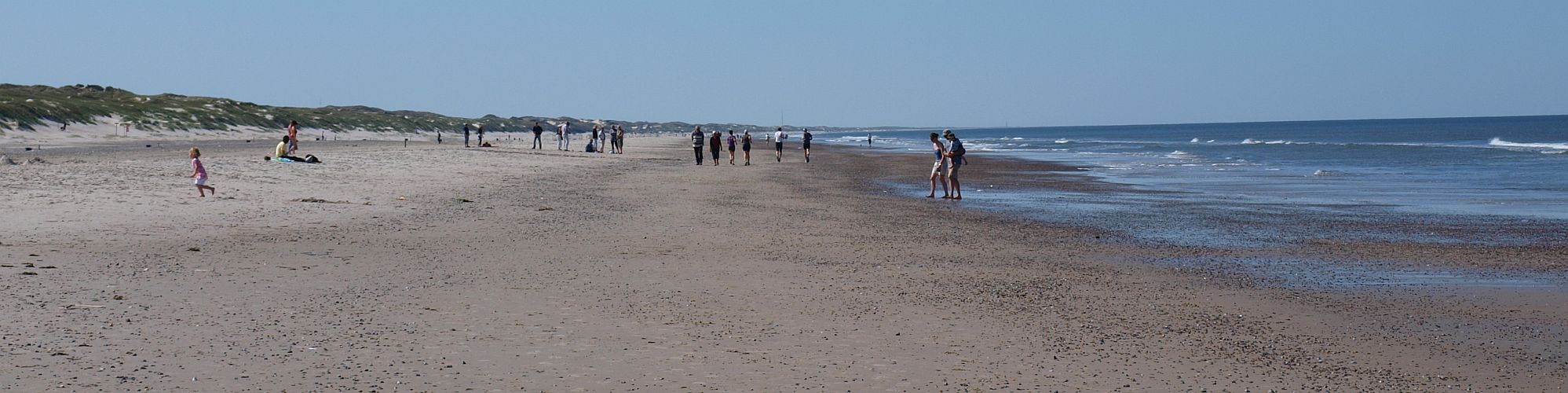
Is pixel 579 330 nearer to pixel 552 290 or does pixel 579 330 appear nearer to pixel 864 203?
pixel 552 290

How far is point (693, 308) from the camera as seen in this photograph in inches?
314

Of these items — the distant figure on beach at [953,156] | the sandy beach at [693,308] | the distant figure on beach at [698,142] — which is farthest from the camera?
the distant figure on beach at [698,142]

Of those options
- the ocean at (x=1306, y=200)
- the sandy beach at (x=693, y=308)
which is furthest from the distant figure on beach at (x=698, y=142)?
the sandy beach at (x=693, y=308)

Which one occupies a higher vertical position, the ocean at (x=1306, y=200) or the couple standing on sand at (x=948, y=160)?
the couple standing on sand at (x=948, y=160)

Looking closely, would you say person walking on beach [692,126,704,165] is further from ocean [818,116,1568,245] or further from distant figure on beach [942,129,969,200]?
distant figure on beach [942,129,969,200]

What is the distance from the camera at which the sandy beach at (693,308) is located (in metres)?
5.91

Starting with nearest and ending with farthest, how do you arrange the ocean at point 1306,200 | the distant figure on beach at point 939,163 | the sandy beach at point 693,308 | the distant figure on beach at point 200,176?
the sandy beach at point 693,308
the ocean at point 1306,200
the distant figure on beach at point 200,176
the distant figure on beach at point 939,163

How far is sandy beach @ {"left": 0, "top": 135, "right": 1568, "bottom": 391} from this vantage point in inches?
233

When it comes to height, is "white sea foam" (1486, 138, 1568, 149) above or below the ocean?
below

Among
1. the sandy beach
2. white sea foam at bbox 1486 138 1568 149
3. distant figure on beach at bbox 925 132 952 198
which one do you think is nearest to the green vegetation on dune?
distant figure on beach at bbox 925 132 952 198

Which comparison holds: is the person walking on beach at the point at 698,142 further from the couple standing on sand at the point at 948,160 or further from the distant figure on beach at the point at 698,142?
the couple standing on sand at the point at 948,160

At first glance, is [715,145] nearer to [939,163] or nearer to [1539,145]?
[939,163]

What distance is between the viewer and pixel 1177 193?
75.4 ft

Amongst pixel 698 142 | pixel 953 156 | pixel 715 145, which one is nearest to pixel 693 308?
pixel 953 156
